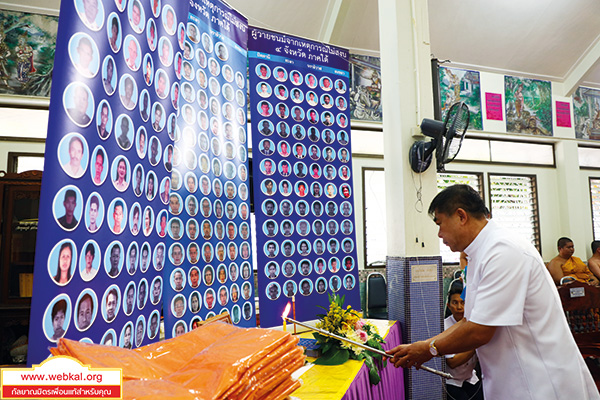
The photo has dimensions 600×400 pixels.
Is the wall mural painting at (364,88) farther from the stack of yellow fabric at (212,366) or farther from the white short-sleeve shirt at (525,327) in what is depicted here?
the stack of yellow fabric at (212,366)

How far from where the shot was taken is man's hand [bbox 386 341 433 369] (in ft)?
6.16

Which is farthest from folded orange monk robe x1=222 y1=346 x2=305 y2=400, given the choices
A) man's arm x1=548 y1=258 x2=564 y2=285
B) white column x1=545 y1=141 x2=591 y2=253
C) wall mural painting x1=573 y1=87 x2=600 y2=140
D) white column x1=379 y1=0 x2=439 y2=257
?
wall mural painting x1=573 y1=87 x2=600 y2=140

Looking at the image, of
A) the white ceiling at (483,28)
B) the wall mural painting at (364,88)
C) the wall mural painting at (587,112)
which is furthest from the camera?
the wall mural painting at (587,112)

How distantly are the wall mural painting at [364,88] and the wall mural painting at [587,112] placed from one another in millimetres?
4329

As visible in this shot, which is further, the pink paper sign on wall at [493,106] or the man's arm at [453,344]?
the pink paper sign on wall at [493,106]

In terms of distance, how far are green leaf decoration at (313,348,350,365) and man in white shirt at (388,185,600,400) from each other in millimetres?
647

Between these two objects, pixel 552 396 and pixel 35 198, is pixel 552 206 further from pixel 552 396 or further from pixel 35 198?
pixel 35 198

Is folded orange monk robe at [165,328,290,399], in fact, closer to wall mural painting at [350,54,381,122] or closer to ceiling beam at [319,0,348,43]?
ceiling beam at [319,0,348,43]

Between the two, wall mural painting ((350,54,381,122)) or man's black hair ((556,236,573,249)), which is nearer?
wall mural painting ((350,54,381,122))

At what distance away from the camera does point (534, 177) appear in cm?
747

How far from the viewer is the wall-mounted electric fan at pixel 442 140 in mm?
3240

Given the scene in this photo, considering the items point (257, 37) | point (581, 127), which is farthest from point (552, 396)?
point (581, 127)

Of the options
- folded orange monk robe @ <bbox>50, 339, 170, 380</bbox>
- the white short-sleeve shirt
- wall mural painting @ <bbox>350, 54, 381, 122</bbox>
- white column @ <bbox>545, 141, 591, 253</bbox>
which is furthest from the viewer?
white column @ <bbox>545, 141, 591, 253</bbox>

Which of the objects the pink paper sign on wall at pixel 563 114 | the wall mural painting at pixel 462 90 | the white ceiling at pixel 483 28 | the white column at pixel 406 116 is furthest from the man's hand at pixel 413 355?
the pink paper sign on wall at pixel 563 114
